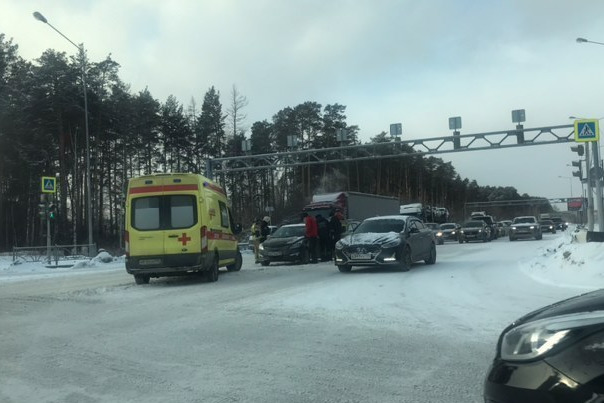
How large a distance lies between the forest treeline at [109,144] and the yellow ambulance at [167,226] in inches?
1305

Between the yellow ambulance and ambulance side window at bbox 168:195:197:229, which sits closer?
the yellow ambulance

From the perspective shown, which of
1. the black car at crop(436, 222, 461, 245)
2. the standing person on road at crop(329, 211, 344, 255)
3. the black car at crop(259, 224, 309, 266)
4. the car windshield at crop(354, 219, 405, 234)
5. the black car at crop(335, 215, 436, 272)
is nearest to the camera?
the black car at crop(335, 215, 436, 272)

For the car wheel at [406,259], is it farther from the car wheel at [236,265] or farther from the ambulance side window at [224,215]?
the car wheel at [236,265]

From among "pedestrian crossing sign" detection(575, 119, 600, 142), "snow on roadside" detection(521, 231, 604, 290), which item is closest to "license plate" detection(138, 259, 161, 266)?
"snow on roadside" detection(521, 231, 604, 290)

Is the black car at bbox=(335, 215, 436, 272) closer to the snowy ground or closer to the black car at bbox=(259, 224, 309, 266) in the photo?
the snowy ground

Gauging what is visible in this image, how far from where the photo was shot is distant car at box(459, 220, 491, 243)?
1681 inches

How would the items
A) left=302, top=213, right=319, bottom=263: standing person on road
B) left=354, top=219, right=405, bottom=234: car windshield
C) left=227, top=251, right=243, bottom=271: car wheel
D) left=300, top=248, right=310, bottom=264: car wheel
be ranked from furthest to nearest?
1. left=302, top=213, right=319, bottom=263: standing person on road
2. left=300, top=248, right=310, bottom=264: car wheel
3. left=227, top=251, right=243, bottom=271: car wheel
4. left=354, top=219, right=405, bottom=234: car windshield

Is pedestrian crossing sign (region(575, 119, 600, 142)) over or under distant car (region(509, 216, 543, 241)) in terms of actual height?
over

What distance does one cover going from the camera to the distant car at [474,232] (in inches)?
1681

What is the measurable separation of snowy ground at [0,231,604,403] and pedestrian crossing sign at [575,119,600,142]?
25.6ft

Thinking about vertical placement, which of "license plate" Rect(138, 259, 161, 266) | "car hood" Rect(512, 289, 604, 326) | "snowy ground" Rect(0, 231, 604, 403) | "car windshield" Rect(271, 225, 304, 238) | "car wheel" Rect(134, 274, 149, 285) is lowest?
"snowy ground" Rect(0, 231, 604, 403)

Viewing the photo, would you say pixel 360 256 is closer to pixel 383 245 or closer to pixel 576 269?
pixel 383 245

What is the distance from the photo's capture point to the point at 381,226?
1703cm

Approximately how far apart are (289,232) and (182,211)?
8.54 meters
